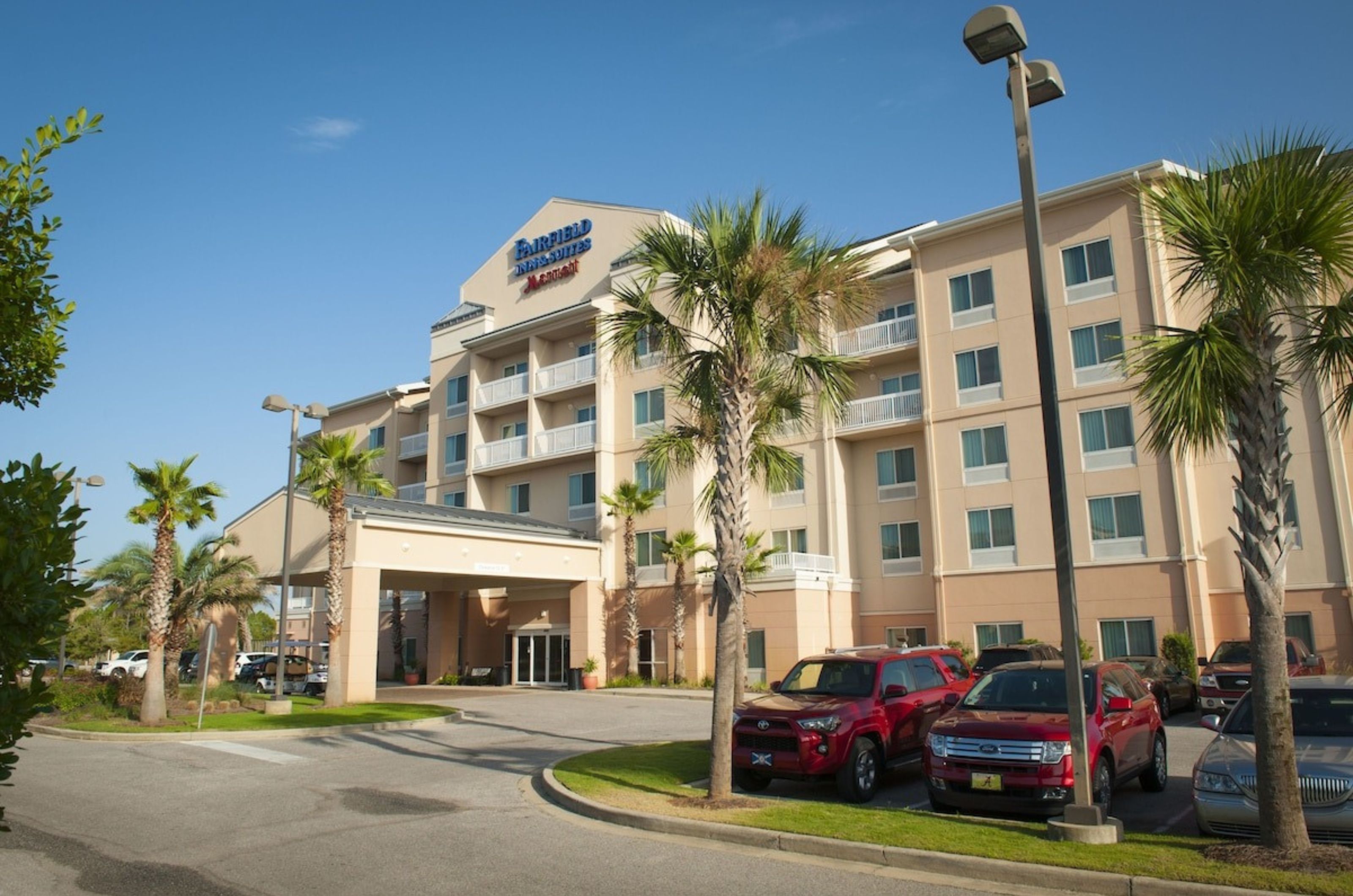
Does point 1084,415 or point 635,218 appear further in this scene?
point 635,218

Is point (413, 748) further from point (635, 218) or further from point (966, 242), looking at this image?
point (635, 218)

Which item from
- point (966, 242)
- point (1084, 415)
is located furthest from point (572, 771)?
point (966, 242)

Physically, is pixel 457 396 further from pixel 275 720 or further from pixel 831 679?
pixel 831 679

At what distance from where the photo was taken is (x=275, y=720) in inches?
906

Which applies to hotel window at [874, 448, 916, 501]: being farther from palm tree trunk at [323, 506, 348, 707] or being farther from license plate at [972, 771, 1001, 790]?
license plate at [972, 771, 1001, 790]

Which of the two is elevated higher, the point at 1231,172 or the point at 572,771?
the point at 1231,172

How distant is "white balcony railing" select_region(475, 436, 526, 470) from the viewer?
43.0 m

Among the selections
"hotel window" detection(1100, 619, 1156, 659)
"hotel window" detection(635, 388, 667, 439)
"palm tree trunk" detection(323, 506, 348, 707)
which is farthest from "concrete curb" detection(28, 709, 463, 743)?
"hotel window" detection(1100, 619, 1156, 659)

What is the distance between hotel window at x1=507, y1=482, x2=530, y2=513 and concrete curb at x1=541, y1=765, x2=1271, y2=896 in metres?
32.1

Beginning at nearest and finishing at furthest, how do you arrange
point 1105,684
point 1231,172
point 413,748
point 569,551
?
point 1231,172 → point 1105,684 → point 413,748 → point 569,551

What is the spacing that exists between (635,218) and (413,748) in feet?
90.8

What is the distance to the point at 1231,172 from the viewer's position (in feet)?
30.5

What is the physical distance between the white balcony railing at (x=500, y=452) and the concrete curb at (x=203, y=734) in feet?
70.7

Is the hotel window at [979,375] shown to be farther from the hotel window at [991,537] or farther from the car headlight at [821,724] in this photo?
the car headlight at [821,724]
